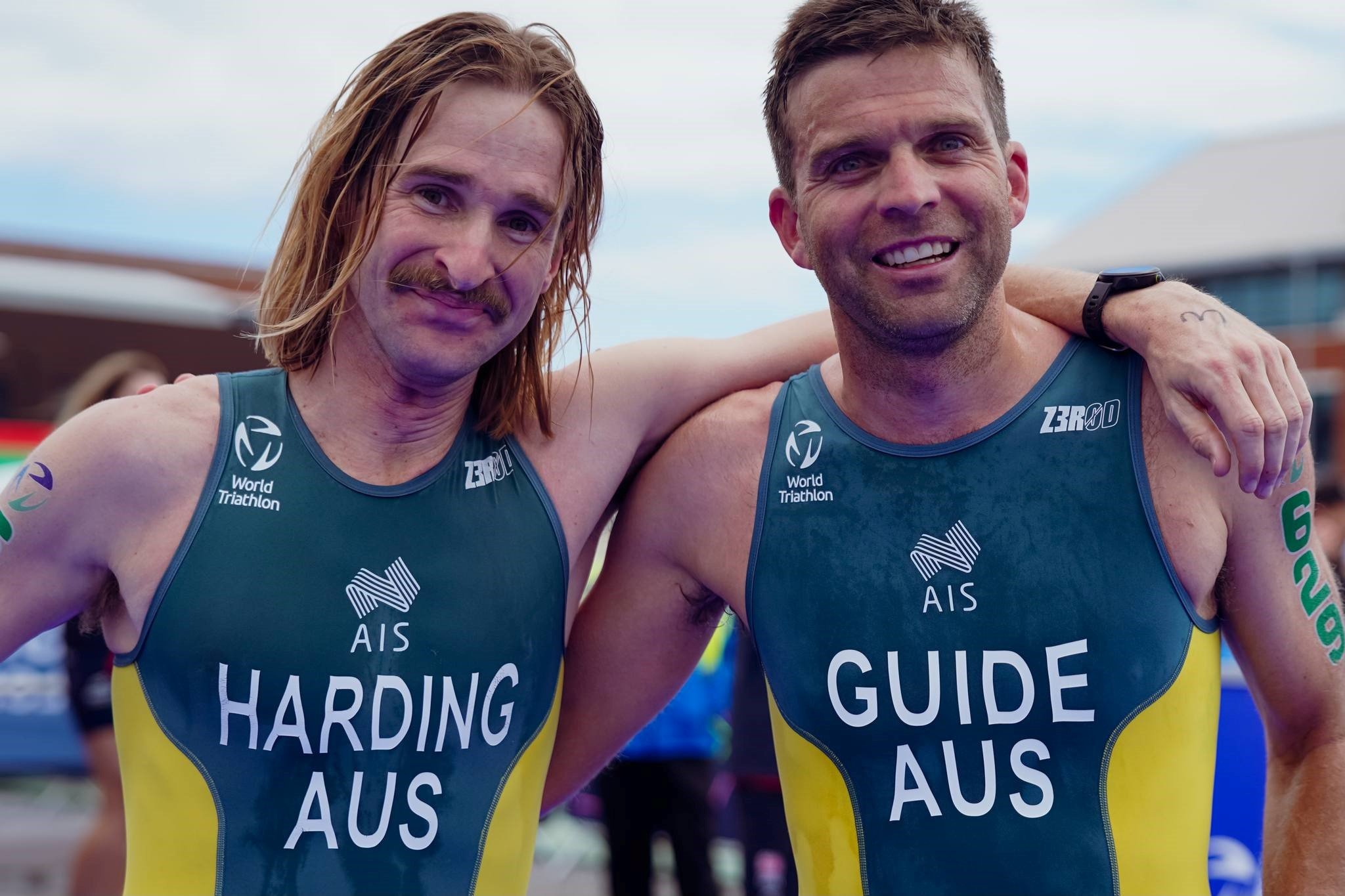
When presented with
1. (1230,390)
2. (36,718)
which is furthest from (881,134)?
(36,718)

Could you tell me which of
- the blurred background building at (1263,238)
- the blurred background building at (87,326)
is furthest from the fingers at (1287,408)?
the blurred background building at (1263,238)

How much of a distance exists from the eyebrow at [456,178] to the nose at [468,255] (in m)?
0.08

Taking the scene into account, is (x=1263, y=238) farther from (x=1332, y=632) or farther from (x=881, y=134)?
(x=881, y=134)

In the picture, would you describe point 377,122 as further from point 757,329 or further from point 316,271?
point 757,329

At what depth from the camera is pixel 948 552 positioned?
261cm

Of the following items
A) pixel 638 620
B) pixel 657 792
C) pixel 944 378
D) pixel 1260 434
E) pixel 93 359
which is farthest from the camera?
pixel 93 359

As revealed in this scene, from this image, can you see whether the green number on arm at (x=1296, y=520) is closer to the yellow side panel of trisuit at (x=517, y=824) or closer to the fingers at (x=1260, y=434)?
the fingers at (x=1260, y=434)

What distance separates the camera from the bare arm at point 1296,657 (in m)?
2.53

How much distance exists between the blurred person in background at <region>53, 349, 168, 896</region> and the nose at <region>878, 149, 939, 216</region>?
12.7 ft

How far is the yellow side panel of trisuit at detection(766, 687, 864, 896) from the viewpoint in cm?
259

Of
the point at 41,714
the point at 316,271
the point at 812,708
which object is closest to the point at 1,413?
the point at 41,714

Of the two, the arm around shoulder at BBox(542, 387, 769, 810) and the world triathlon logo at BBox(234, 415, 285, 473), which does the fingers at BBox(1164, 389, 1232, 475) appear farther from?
the world triathlon logo at BBox(234, 415, 285, 473)

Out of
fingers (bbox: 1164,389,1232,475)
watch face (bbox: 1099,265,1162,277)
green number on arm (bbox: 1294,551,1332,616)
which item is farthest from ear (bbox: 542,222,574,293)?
green number on arm (bbox: 1294,551,1332,616)

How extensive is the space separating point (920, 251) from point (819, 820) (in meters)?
1.17
